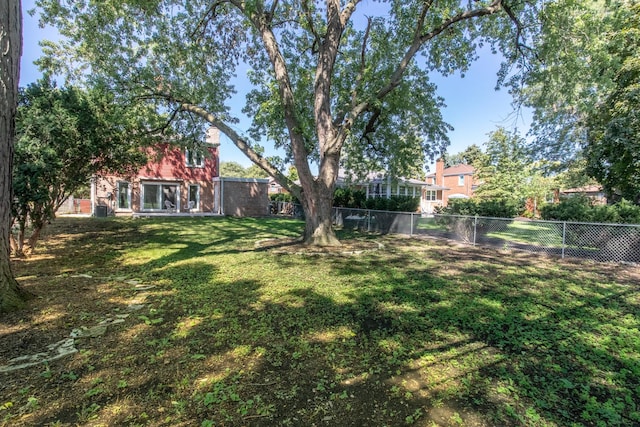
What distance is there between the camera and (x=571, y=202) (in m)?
9.55

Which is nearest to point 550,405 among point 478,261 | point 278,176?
point 478,261

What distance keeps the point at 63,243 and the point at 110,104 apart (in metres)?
4.61

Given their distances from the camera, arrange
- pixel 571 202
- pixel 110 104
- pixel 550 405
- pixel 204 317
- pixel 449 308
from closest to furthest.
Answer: pixel 550 405
pixel 204 317
pixel 449 308
pixel 110 104
pixel 571 202

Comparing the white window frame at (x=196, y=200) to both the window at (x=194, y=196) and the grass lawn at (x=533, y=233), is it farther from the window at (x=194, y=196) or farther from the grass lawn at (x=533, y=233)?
the grass lawn at (x=533, y=233)

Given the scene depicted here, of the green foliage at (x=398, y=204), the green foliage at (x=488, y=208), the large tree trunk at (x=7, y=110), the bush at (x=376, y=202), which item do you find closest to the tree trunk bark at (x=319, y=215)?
the bush at (x=376, y=202)

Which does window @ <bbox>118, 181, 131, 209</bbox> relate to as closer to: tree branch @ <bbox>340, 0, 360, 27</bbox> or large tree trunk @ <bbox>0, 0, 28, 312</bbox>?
tree branch @ <bbox>340, 0, 360, 27</bbox>

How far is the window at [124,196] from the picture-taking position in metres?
20.3

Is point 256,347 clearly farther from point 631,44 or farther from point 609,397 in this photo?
point 631,44

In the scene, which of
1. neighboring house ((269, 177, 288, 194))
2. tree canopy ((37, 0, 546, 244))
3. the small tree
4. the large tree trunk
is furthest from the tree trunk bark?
neighboring house ((269, 177, 288, 194))

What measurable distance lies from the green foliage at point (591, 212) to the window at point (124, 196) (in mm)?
22881

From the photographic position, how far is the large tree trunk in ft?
12.5

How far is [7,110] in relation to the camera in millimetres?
3885

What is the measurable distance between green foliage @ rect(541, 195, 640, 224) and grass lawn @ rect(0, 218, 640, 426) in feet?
9.01

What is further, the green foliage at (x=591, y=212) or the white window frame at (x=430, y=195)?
the white window frame at (x=430, y=195)
